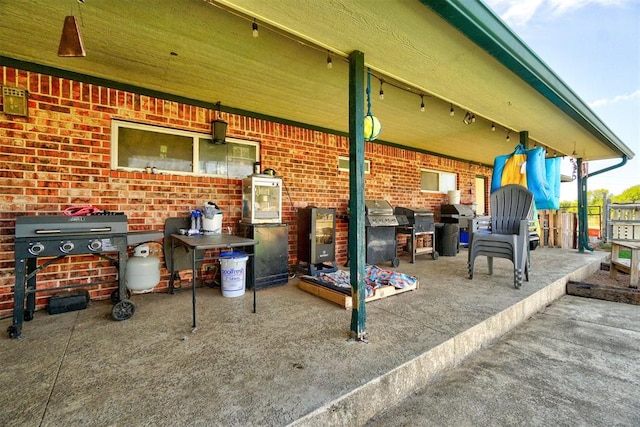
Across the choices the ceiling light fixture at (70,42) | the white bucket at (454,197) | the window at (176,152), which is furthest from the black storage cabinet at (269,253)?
the white bucket at (454,197)

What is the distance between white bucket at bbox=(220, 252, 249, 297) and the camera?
326 cm

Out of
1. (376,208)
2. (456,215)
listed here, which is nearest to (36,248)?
(376,208)

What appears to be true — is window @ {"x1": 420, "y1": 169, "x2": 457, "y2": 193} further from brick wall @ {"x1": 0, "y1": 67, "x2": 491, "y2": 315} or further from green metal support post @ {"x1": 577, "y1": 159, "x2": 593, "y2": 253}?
brick wall @ {"x1": 0, "y1": 67, "x2": 491, "y2": 315}

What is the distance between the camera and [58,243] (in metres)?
2.37

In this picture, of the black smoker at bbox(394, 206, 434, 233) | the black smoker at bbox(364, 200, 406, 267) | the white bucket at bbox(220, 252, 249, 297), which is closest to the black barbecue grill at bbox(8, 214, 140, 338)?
the white bucket at bbox(220, 252, 249, 297)

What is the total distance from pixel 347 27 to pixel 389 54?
55cm

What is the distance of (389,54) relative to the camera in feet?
7.82

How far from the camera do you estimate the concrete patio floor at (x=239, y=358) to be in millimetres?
1386

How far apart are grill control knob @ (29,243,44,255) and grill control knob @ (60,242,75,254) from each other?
124 millimetres

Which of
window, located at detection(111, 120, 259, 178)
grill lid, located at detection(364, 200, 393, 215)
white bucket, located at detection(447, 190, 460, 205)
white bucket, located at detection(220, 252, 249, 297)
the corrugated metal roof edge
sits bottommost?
white bucket, located at detection(220, 252, 249, 297)

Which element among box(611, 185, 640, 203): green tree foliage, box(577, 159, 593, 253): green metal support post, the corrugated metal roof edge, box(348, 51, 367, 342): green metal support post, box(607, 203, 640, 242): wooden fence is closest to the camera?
the corrugated metal roof edge

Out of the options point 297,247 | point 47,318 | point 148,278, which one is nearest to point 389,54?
point 297,247

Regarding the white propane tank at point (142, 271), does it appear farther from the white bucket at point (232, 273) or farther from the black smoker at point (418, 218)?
the black smoker at point (418, 218)

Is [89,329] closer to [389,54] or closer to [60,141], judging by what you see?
[60,141]
